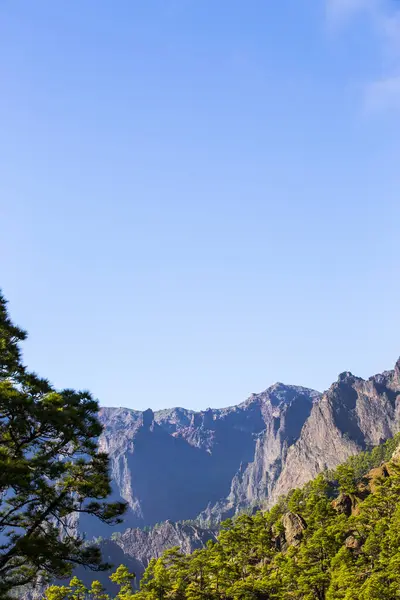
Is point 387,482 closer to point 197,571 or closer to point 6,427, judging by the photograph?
point 197,571

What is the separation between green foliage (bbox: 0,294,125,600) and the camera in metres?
16.5

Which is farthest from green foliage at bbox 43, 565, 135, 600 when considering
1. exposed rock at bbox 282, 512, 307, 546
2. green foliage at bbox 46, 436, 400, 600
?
exposed rock at bbox 282, 512, 307, 546

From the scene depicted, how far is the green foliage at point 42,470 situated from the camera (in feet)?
54.2

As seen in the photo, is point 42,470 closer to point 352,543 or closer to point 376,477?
point 352,543

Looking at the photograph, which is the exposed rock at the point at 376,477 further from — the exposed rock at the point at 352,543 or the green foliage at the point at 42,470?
the green foliage at the point at 42,470

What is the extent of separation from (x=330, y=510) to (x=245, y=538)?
13413mm

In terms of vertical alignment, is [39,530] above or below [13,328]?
below

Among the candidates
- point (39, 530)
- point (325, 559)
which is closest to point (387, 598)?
point (325, 559)

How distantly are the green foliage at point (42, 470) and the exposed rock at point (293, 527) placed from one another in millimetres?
56870

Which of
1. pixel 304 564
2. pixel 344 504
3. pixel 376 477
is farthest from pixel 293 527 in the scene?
pixel 304 564

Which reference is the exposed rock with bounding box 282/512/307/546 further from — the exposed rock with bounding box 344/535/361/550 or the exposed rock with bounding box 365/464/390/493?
the exposed rock with bounding box 365/464/390/493

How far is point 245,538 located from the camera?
200 ft

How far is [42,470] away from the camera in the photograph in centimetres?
1656

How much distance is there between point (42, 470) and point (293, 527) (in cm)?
6327
